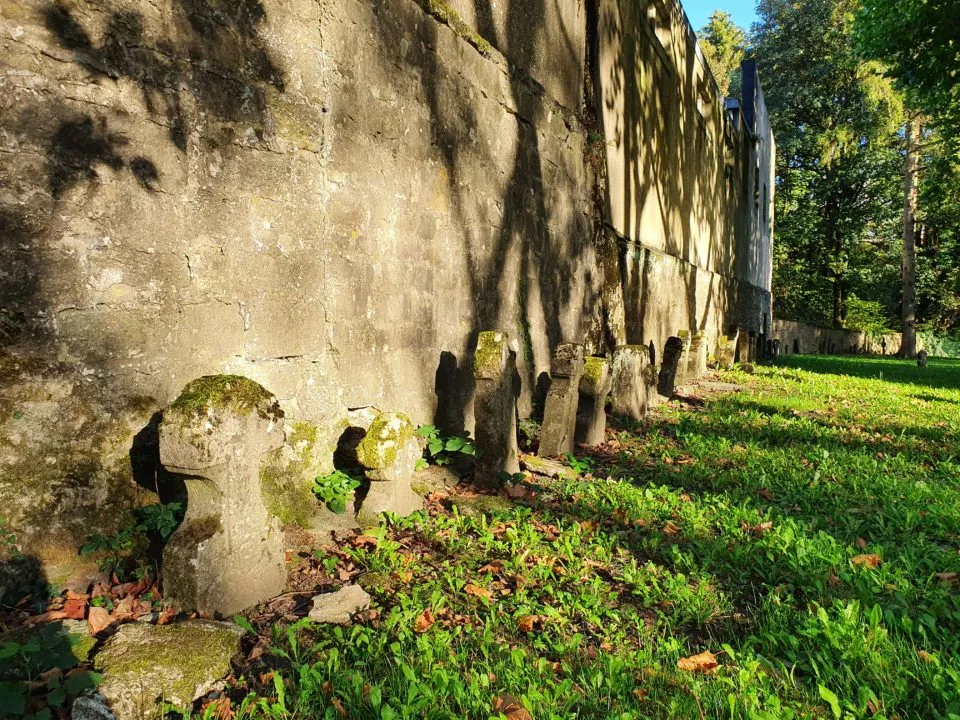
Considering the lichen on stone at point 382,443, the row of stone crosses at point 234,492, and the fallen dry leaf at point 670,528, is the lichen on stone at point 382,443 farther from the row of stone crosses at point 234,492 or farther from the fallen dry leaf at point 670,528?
the fallen dry leaf at point 670,528

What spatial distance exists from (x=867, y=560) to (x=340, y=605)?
2.54m

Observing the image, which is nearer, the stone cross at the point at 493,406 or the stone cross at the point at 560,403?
the stone cross at the point at 493,406

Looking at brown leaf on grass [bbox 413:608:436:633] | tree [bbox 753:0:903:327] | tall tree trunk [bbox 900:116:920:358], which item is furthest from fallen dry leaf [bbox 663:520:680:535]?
tree [bbox 753:0:903:327]

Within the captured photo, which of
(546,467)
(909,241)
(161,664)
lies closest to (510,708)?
(161,664)

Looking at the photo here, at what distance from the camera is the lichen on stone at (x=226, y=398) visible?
2.37 meters

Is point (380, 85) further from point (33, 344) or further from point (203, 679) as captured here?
point (203, 679)

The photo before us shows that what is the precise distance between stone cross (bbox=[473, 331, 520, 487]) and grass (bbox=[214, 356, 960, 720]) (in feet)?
0.93

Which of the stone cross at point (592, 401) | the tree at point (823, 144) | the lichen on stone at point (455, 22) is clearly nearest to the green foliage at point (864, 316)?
the tree at point (823, 144)

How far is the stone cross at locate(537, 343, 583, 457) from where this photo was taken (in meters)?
4.89

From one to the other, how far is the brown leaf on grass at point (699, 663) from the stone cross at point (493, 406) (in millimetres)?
1983

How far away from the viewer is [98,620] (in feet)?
7.62

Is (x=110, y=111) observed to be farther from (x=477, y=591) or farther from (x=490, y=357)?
(x=477, y=591)

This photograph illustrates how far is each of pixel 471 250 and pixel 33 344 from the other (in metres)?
3.16

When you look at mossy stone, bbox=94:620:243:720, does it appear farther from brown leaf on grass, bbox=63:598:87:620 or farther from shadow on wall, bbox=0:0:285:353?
shadow on wall, bbox=0:0:285:353
